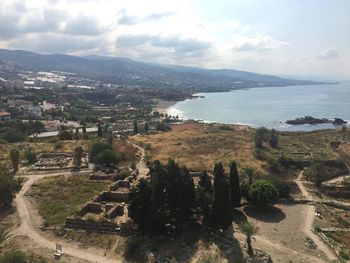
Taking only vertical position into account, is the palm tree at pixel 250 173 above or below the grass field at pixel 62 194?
above

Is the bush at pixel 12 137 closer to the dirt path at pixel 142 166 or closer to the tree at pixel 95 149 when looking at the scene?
the dirt path at pixel 142 166

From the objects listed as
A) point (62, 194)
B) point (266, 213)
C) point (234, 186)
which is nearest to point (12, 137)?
point (62, 194)

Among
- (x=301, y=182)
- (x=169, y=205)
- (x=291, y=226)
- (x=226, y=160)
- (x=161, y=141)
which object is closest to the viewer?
(x=169, y=205)

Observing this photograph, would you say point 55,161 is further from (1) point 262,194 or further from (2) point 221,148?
(1) point 262,194

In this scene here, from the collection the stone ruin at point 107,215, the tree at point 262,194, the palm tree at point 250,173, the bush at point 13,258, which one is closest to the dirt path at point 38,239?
the stone ruin at point 107,215

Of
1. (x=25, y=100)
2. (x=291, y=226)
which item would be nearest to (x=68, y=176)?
(x=291, y=226)

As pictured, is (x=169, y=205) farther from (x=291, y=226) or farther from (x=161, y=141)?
(x=161, y=141)

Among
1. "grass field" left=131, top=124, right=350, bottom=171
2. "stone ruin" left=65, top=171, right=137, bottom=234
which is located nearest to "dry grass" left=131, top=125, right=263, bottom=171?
→ "grass field" left=131, top=124, right=350, bottom=171
